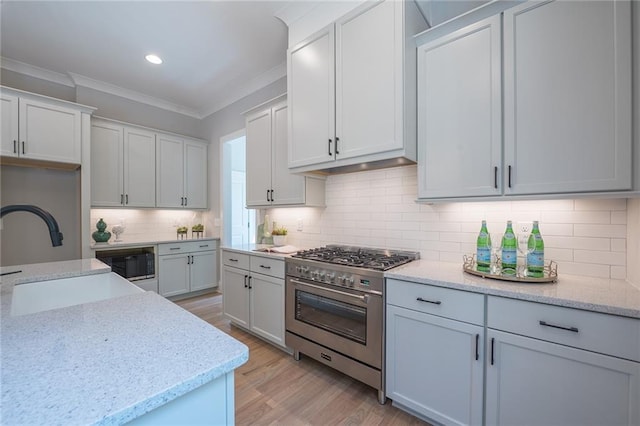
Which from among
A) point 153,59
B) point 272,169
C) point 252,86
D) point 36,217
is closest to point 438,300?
point 272,169

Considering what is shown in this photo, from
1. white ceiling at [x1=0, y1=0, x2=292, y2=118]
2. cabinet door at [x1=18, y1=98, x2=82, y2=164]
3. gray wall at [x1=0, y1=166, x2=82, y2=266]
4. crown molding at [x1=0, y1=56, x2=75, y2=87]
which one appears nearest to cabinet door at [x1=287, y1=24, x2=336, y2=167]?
white ceiling at [x1=0, y1=0, x2=292, y2=118]

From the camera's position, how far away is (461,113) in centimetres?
175

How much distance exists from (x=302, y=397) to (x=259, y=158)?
7.64 ft

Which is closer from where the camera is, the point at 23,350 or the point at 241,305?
the point at 23,350

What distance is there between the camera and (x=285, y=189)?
2.87m

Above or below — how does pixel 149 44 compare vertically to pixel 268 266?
above

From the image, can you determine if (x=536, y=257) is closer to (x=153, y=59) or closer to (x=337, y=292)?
(x=337, y=292)

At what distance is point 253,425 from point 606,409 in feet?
5.84

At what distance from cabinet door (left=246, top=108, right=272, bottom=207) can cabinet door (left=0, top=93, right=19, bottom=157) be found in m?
2.38

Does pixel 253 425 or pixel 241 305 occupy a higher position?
pixel 241 305

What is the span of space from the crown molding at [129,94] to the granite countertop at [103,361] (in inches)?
151

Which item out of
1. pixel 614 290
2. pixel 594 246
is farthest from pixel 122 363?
pixel 594 246

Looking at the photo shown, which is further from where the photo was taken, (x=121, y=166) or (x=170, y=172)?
(x=170, y=172)

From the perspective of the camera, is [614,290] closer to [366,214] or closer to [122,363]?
[366,214]
